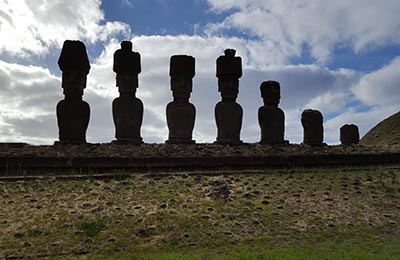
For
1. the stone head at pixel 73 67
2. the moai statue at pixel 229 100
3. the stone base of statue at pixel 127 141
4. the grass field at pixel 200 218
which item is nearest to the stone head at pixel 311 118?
the moai statue at pixel 229 100

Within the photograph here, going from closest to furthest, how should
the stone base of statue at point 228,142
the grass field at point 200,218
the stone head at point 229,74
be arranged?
1. the grass field at point 200,218
2. the stone base of statue at point 228,142
3. the stone head at point 229,74

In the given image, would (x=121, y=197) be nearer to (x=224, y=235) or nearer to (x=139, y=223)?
(x=139, y=223)

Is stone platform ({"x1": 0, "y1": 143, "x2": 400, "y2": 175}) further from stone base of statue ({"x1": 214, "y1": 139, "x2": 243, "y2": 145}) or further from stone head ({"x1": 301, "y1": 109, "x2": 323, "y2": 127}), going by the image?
stone head ({"x1": 301, "y1": 109, "x2": 323, "y2": 127})

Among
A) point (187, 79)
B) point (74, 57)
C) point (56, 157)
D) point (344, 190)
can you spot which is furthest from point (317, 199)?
point (74, 57)

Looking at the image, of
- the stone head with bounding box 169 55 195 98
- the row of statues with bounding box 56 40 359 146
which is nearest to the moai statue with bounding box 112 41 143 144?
the row of statues with bounding box 56 40 359 146

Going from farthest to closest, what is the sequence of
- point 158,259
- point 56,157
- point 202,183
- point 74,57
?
point 74,57
point 56,157
point 202,183
point 158,259

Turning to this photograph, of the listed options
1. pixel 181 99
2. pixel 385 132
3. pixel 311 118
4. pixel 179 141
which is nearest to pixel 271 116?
pixel 311 118

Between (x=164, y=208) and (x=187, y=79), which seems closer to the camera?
(x=164, y=208)

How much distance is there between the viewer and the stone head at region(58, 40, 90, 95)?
1542 centimetres

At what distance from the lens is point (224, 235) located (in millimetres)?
8344

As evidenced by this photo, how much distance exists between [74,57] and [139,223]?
330 inches

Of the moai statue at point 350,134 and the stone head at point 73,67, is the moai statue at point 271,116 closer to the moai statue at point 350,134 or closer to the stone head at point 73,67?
the moai statue at point 350,134

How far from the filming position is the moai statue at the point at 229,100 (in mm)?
17016

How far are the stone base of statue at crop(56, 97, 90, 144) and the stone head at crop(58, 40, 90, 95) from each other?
37cm
